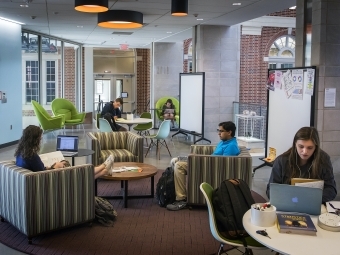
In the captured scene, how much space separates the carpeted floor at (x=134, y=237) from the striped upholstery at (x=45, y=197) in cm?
12

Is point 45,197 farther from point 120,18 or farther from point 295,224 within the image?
point 120,18

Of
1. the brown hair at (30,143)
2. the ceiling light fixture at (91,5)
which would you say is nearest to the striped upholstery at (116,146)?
the ceiling light fixture at (91,5)

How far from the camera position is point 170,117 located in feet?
44.6

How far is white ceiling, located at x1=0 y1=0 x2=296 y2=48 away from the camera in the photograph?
8039 millimetres

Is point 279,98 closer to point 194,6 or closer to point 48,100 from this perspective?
point 194,6

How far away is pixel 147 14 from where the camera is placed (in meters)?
9.39

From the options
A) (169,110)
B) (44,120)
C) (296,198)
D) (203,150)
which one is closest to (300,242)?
(296,198)

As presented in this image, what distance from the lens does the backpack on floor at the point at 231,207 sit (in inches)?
122

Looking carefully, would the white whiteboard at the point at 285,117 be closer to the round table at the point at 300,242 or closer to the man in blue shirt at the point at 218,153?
the man in blue shirt at the point at 218,153

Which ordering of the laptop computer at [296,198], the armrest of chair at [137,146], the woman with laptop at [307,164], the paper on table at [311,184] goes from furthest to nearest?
the armrest of chair at [137,146] < the woman with laptop at [307,164] < the paper on table at [311,184] < the laptop computer at [296,198]

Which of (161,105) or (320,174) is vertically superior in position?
(161,105)

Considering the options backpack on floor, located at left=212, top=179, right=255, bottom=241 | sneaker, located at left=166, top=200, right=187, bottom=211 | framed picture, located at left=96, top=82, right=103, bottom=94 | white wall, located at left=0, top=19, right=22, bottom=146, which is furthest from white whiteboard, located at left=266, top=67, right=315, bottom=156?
framed picture, located at left=96, top=82, right=103, bottom=94

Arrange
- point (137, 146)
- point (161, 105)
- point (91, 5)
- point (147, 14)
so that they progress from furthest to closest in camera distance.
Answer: point (161, 105) < point (147, 14) < point (137, 146) < point (91, 5)

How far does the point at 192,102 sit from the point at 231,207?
7.99 m
